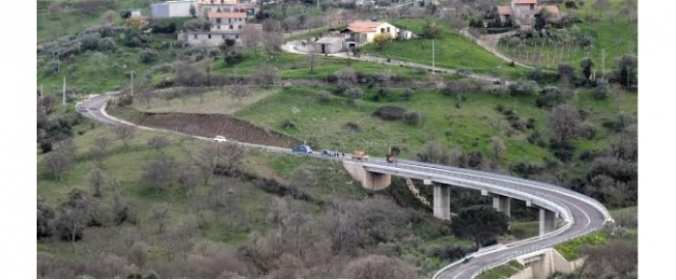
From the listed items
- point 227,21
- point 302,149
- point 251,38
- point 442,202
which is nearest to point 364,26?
point 251,38

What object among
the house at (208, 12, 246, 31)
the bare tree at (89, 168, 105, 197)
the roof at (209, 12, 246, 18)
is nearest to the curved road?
the bare tree at (89, 168, 105, 197)

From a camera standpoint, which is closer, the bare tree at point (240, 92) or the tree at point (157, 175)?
the tree at point (157, 175)

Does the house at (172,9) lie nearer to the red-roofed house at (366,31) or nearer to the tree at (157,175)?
the red-roofed house at (366,31)

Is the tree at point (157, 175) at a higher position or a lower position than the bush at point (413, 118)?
lower

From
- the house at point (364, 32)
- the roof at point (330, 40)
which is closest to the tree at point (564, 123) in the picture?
the house at point (364, 32)

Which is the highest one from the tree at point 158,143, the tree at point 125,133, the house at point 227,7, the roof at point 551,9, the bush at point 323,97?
the house at point 227,7

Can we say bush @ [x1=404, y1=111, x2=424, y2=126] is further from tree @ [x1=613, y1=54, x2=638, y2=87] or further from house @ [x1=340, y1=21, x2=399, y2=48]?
house @ [x1=340, y1=21, x2=399, y2=48]
